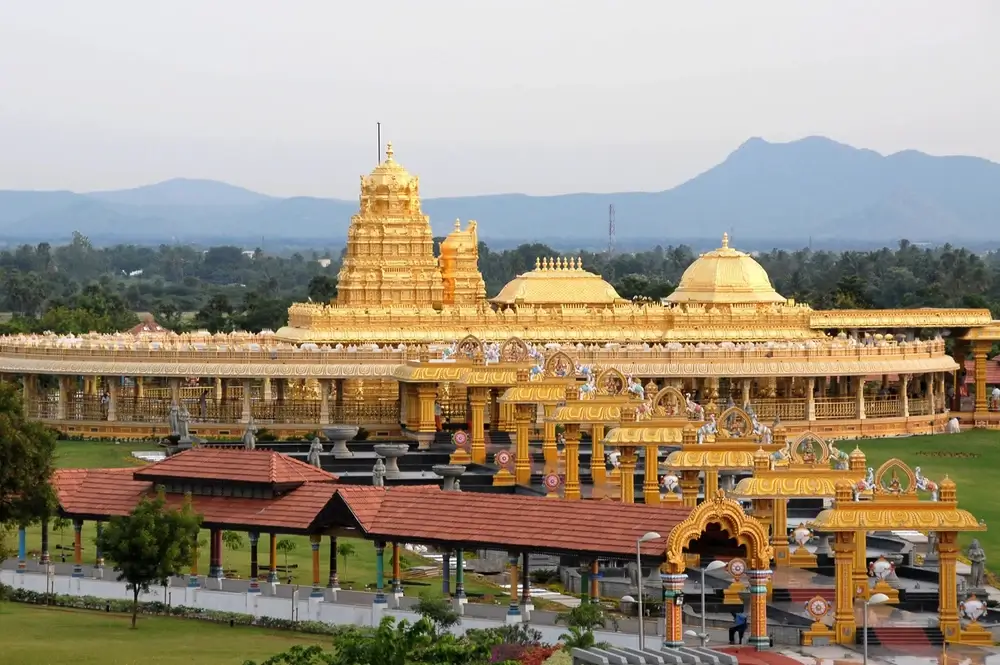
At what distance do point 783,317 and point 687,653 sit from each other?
151ft

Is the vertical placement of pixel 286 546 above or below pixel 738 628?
above

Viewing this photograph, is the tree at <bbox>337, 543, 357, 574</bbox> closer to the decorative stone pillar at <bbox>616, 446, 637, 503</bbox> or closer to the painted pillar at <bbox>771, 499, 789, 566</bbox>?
the decorative stone pillar at <bbox>616, 446, 637, 503</bbox>

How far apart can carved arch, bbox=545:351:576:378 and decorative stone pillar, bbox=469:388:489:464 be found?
243 cm

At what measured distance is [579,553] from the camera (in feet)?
120

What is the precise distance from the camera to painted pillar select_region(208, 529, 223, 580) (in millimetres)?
40309

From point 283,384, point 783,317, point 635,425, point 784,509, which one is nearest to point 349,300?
point 283,384

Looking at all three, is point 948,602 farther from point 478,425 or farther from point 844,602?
point 478,425

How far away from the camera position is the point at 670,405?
47.3m

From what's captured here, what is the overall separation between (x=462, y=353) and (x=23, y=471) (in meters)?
26.0

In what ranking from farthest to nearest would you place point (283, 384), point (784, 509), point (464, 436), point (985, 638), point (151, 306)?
point (151, 306) < point (283, 384) < point (464, 436) < point (784, 509) < point (985, 638)

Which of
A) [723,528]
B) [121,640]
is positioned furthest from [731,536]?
[121,640]

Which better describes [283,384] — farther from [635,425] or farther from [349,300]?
[635,425]

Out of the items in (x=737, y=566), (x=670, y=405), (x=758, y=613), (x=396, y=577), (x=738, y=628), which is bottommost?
(x=738, y=628)

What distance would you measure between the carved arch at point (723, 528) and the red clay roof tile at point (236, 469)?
832cm
